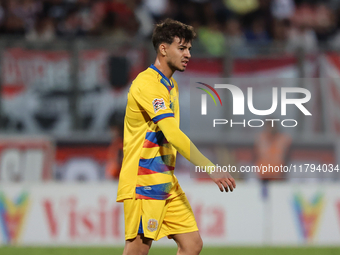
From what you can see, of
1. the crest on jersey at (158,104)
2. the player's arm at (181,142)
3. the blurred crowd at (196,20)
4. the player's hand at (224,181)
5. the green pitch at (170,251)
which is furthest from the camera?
the blurred crowd at (196,20)

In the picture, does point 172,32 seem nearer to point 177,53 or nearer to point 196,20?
point 177,53

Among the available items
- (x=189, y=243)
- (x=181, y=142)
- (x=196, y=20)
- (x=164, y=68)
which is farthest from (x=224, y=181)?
(x=196, y=20)

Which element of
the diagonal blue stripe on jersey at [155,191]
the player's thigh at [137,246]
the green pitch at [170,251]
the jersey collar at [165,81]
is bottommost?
the green pitch at [170,251]

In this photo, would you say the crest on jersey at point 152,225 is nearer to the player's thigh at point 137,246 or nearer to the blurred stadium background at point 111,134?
the player's thigh at point 137,246

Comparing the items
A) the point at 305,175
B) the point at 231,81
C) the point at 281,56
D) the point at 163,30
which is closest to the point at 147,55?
the point at 231,81

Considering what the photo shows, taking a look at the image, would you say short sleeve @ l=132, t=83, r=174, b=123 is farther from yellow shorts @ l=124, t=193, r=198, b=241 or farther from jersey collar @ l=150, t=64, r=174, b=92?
yellow shorts @ l=124, t=193, r=198, b=241

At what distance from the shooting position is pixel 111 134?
30.9 feet

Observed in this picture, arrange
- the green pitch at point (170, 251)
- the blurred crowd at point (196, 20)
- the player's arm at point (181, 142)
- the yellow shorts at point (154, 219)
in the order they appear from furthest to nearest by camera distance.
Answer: the blurred crowd at point (196, 20) < the green pitch at point (170, 251) < the yellow shorts at point (154, 219) < the player's arm at point (181, 142)

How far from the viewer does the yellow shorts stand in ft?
13.5

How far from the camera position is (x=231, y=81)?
30.8 ft

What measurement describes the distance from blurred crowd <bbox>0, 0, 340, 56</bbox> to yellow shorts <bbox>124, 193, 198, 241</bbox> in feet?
18.3

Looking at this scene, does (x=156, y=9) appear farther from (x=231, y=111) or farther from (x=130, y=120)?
(x=130, y=120)

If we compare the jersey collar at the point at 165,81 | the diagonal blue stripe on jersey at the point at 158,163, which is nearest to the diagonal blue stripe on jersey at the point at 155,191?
the diagonal blue stripe on jersey at the point at 158,163

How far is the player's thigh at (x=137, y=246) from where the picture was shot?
4.10 meters
